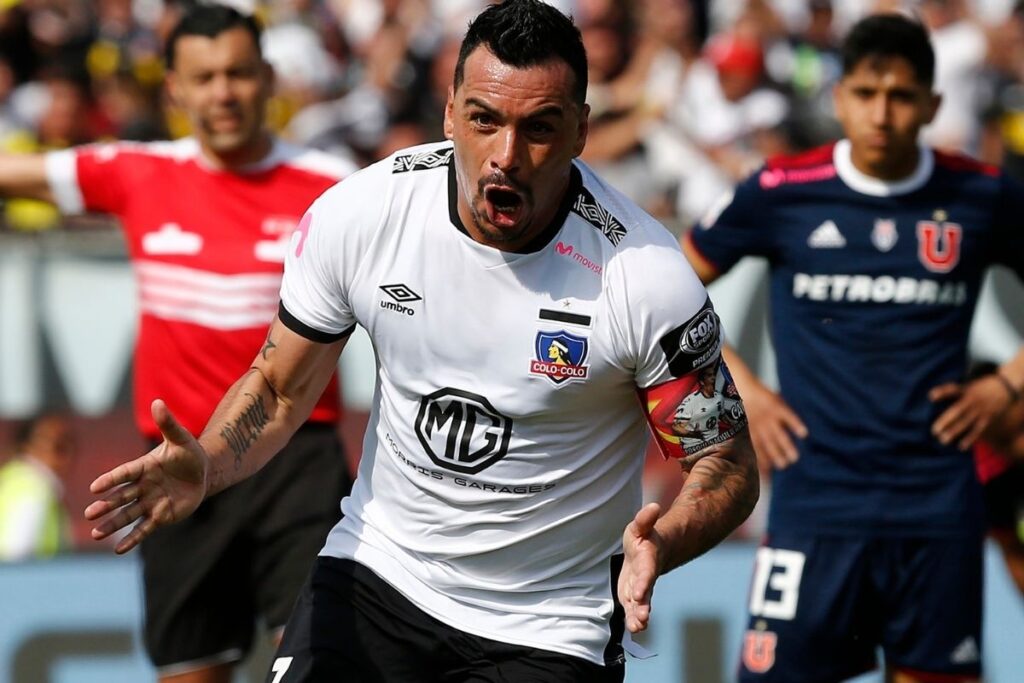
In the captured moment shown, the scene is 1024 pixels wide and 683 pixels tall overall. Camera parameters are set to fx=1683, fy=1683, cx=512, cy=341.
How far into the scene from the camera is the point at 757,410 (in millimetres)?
6281

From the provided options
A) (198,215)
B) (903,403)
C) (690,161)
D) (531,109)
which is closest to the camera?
(531,109)

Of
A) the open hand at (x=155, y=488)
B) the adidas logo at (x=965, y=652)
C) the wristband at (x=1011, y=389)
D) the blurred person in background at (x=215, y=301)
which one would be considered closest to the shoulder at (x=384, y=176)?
the open hand at (x=155, y=488)

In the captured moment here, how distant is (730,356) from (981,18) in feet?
25.0

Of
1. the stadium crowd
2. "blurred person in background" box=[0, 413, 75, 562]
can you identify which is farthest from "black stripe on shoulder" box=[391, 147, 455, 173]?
the stadium crowd

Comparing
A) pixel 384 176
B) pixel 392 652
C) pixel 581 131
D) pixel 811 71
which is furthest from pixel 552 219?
pixel 811 71

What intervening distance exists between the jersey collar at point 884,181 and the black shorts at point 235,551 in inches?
87.2

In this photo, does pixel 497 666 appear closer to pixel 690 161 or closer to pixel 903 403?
pixel 903 403

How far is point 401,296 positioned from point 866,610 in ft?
8.96

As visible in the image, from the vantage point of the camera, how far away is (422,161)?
14.6 ft

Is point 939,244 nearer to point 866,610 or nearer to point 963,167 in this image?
point 963,167

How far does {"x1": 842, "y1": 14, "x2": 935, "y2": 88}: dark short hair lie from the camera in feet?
20.5

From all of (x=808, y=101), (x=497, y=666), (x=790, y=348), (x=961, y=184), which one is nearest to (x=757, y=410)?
(x=790, y=348)

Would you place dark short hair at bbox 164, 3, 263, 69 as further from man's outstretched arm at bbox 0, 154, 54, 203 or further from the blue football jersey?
the blue football jersey

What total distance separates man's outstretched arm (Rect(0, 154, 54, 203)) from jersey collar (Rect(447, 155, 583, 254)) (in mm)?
2852
